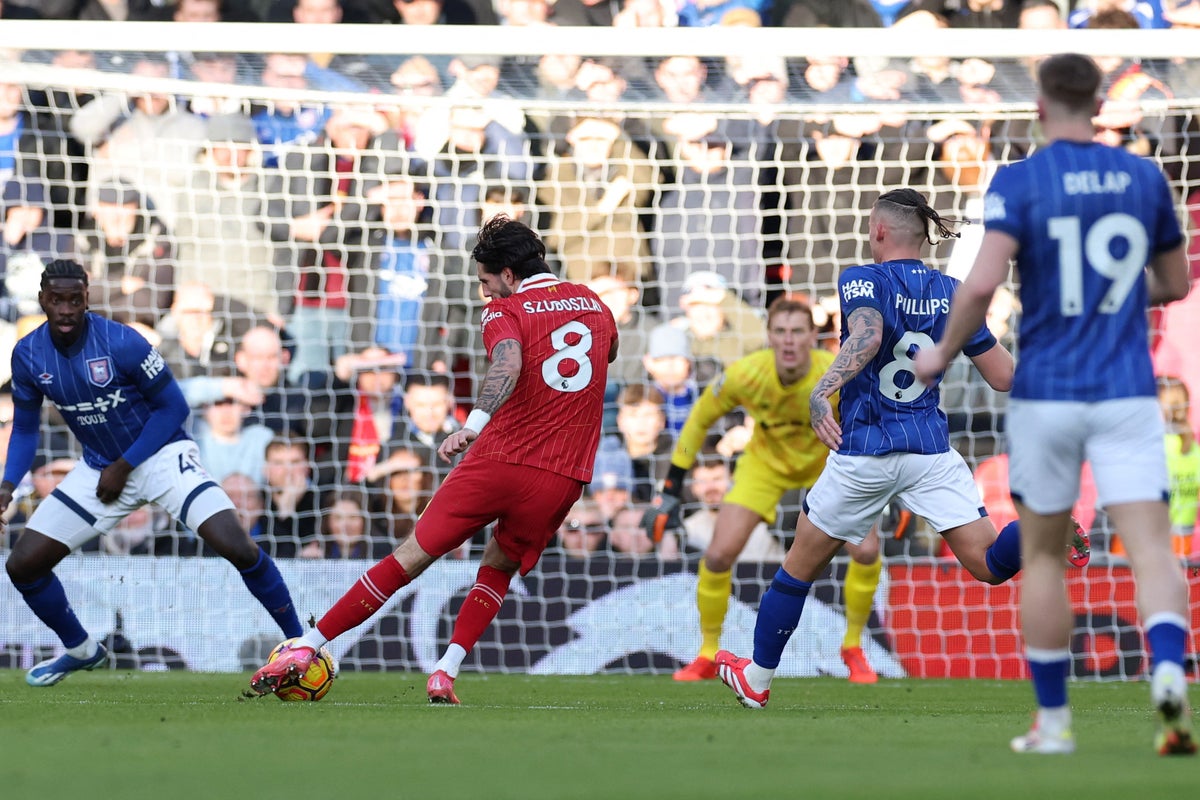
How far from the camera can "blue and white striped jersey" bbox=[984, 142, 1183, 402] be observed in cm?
421

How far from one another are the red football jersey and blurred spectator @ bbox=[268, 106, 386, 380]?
198 inches

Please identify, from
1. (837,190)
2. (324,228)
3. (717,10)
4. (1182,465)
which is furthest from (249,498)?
(1182,465)

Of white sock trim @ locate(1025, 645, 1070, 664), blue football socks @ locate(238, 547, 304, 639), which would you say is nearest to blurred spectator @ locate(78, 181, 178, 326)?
blue football socks @ locate(238, 547, 304, 639)

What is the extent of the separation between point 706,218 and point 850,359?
19.4ft

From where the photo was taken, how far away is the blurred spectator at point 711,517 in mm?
10953

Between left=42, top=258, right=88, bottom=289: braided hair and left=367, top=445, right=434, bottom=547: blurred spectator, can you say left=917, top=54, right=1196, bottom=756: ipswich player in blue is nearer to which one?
left=42, top=258, right=88, bottom=289: braided hair

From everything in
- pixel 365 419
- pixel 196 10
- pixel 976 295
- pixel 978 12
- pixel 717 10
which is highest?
pixel 196 10

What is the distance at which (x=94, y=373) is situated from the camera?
7.62 meters

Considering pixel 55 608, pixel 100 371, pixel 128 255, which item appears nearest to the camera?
pixel 100 371

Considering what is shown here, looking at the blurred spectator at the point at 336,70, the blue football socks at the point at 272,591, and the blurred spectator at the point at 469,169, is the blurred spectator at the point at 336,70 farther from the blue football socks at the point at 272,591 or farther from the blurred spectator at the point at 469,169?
the blue football socks at the point at 272,591

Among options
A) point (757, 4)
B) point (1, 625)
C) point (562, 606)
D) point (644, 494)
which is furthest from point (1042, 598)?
point (757, 4)

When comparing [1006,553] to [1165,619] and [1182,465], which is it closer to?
[1165,619]

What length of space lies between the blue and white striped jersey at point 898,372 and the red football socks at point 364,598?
1880 millimetres

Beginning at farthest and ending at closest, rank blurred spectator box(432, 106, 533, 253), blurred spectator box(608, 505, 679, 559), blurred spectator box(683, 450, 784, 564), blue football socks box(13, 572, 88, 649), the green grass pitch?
1. blurred spectator box(432, 106, 533, 253)
2. blurred spectator box(683, 450, 784, 564)
3. blurred spectator box(608, 505, 679, 559)
4. blue football socks box(13, 572, 88, 649)
5. the green grass pitch
